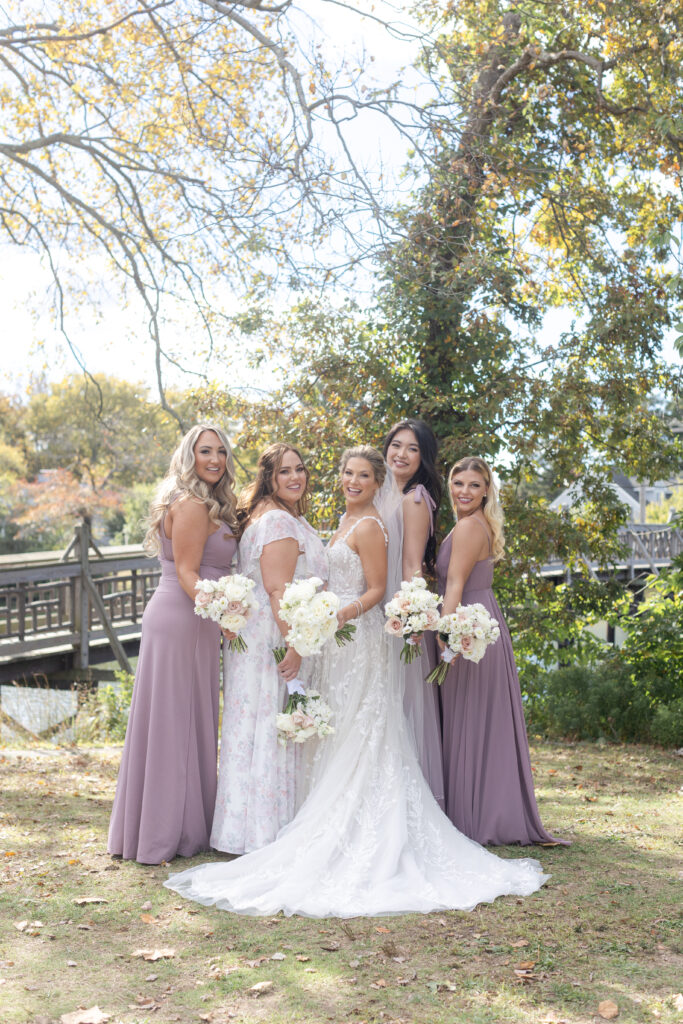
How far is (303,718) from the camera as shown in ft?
16.2

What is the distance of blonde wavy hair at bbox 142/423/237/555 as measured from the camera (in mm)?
5285

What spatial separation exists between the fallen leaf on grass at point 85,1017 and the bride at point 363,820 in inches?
42.7

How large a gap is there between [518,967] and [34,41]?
833 cm

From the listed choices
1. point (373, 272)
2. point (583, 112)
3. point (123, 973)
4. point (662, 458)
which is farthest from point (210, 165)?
point (123, 973)

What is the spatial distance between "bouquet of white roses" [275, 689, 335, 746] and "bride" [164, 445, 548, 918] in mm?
185

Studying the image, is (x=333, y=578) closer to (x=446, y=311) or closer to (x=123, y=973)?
(x=123, y=973)

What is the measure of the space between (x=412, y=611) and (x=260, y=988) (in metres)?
1.95

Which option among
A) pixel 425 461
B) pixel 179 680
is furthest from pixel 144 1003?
pixel 425 461

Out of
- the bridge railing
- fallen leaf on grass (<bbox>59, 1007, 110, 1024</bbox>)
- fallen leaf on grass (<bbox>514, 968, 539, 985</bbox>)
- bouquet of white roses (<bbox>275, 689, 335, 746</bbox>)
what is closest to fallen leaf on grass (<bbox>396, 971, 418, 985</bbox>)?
fallen leaf on grass (<bbox>514, 968, 539, 985</bbox>)

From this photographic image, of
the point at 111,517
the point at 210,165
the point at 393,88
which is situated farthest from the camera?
the point at 111,517

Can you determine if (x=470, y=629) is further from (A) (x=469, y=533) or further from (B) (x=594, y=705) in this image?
(B) (x=594, y=705)

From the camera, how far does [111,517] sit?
3791 centimetres

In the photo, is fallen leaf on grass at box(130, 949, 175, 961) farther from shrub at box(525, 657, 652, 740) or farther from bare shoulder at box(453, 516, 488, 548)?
shrub at box(525, 657, 652, 740)

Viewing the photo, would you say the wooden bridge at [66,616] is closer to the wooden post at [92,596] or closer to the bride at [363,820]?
the wooden post at [92,596]
